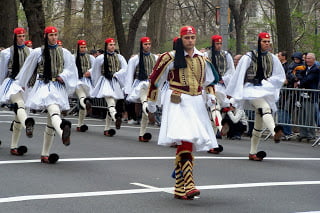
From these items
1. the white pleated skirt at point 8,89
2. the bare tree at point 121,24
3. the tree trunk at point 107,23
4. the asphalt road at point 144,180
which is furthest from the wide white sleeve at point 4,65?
the tree trunk at point 107,23

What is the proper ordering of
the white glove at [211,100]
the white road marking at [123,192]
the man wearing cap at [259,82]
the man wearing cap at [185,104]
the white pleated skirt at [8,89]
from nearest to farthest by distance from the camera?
the white road marking at [123,192] < the man wearing cap at [185,104] < the white glove at [211,100] < the white pleated skirt at [8,89] < the man wearing cap at [259,82]

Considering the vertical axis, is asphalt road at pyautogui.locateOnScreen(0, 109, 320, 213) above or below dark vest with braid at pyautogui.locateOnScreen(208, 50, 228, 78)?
below

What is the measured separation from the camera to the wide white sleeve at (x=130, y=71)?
17562mm

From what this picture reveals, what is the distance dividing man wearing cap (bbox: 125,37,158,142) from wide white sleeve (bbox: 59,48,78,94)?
4.21 metres

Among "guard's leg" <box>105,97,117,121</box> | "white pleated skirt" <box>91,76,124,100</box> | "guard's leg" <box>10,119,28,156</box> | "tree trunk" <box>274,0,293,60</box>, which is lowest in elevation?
"guard's leg" <box>10,119,28,156</box>

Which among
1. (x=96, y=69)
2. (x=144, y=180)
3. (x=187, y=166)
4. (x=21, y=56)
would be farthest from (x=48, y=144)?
(x=96, y=69)

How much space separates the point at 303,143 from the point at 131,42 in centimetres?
1337

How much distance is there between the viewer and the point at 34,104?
12.7 meters

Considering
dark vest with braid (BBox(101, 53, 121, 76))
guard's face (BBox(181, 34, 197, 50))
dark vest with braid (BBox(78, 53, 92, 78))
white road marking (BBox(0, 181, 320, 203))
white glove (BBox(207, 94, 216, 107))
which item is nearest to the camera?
white road marking (BBox(0, 181, 320, 203))

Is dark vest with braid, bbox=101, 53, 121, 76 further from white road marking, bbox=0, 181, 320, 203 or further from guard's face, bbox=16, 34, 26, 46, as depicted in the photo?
white road marking, bbox=0, 181, 320, 203

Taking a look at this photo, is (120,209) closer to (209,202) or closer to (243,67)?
(209,202)

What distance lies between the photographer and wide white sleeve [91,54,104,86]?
1853 centimetres

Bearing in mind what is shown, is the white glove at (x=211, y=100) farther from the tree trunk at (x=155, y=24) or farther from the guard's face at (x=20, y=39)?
the tree trunk at (x=155, y=24)

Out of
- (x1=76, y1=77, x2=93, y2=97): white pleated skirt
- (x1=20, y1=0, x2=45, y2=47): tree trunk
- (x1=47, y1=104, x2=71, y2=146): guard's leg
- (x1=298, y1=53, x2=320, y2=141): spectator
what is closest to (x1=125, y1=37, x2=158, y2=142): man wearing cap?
(x1=76, y1=77, x2=93, y2=97): white pleated skirt
